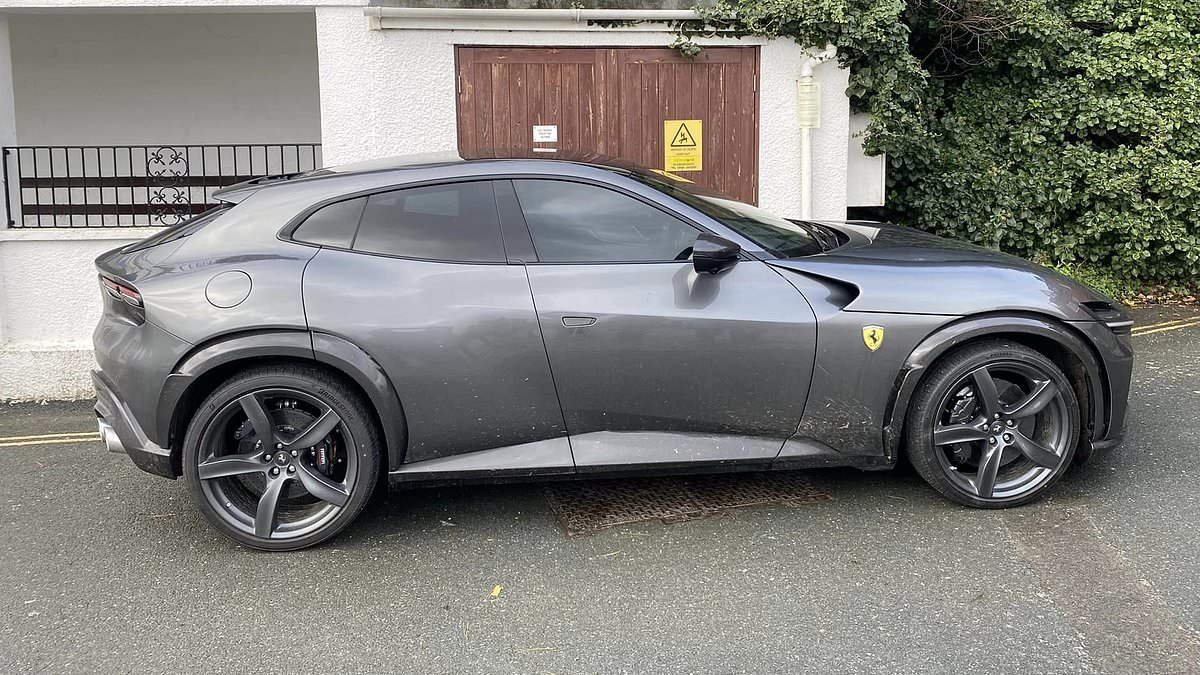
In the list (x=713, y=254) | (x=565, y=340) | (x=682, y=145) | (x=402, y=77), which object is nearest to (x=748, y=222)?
(x=713, y=254)

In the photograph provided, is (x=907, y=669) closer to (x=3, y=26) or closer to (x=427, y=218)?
(x=427, y=218)

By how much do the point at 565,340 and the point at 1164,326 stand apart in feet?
19.9

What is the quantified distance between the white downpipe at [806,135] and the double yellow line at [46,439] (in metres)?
5.09

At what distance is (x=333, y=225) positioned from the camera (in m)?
4.49

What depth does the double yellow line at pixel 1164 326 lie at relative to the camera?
8.11 m

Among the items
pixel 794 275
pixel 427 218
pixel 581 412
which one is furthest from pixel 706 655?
pixel 427 218

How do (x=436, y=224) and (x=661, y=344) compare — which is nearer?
(x=661, y=344)

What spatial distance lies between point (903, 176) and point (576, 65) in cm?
301

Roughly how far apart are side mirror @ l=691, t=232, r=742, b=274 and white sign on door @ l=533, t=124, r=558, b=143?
356 cm

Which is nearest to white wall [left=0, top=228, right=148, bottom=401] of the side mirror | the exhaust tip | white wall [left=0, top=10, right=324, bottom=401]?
the exhaust tip

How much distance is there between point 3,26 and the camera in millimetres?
7496

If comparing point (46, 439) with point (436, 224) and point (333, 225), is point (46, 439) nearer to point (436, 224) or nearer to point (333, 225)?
point (333, 225)

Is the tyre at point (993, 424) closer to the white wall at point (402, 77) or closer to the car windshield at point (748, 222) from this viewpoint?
the car windshield at point (748, 222)

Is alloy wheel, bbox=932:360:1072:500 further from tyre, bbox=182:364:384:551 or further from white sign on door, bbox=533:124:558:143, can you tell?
white sign on door, bbox=533:124:558:143
